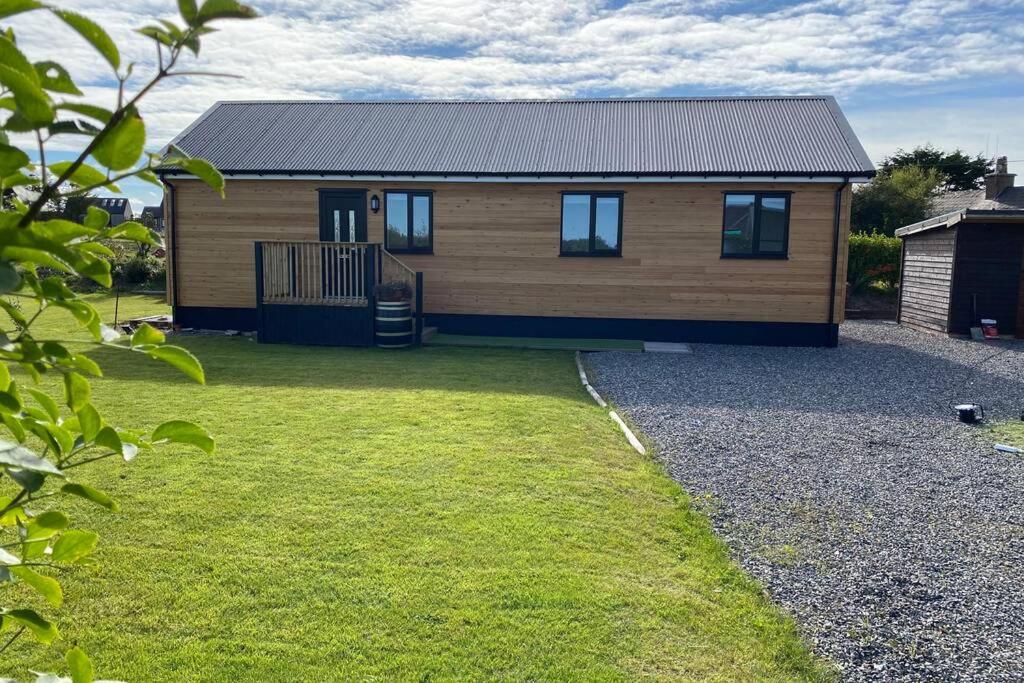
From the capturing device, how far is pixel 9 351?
0.86m

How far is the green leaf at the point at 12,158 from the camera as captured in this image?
2.68 ft

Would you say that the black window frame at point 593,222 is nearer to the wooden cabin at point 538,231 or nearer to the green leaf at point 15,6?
the wooden cabin at point 538,231

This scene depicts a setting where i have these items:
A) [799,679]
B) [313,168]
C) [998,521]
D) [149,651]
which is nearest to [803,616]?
[799,679]

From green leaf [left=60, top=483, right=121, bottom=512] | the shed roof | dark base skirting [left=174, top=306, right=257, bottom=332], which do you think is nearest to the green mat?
dark base skirting [left=174, top=306, right=257, bottom=332]

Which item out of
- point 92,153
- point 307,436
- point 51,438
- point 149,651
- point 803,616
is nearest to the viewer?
point 92,153

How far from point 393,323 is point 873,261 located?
1495 cm

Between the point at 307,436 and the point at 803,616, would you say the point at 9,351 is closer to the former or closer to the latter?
the point at 803,616

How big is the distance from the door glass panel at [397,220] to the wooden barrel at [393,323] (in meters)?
2.16

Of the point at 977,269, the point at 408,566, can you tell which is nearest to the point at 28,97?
the point at 408,566

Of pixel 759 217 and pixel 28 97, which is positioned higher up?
pixel 759 217

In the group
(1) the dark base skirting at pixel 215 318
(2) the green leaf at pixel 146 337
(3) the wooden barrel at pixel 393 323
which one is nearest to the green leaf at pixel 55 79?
(2) the green leaf at pixel 146 337

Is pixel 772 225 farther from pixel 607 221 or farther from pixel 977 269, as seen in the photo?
pixel 977 269

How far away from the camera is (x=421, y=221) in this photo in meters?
14.5

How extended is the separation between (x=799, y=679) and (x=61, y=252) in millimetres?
3291
